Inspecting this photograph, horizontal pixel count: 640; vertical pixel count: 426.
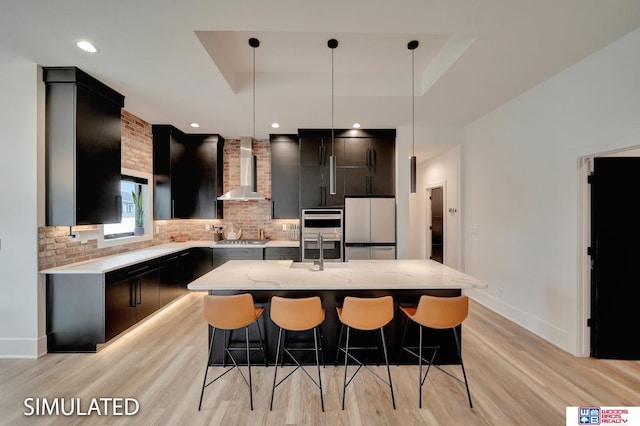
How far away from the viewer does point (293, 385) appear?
2.38m

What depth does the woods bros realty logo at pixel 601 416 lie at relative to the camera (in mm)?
1962

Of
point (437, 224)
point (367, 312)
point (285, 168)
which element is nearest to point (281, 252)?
point (285, 168)

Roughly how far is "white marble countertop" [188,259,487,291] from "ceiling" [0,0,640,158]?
2.11 meters

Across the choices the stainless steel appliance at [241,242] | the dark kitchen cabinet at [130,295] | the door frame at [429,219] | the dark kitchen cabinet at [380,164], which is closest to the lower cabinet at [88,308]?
the dark kitchen cabinet at [130,295]

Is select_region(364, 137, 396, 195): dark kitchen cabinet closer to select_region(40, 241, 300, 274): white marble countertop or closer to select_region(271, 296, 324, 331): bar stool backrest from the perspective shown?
select_region(271, 296, 324, 331): bar stool backrest

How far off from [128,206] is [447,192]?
18.8 ft

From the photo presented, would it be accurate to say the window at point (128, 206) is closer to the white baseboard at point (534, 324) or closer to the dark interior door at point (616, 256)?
the white baseboard at point (534, 324)

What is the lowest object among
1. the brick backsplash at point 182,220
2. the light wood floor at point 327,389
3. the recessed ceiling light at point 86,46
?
the light wood floor at point 327,389

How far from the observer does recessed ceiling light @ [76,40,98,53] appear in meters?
2.38

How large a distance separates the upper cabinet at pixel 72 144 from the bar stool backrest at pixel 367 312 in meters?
3.05

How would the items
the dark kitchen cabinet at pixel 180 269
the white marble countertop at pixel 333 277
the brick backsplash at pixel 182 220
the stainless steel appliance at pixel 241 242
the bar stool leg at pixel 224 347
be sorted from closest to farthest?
the white marble countertop at pixel 333 277, the bar stool leg at pixel 224 347, the brick backsplash at pixel 182 220, the dark kitchen cabinet at pixel 180 269, the stainless steel appliance at pixel 241 242

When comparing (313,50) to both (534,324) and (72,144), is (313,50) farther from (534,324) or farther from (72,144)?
(534,324)

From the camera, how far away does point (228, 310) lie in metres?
2.18

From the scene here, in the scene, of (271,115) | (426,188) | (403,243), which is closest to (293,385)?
(403,243)
